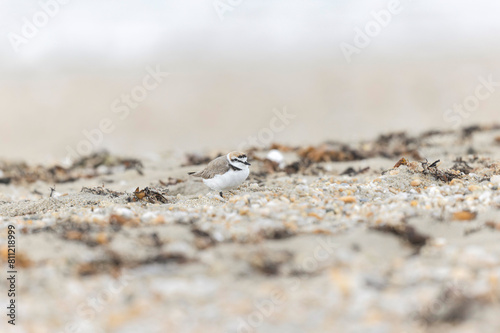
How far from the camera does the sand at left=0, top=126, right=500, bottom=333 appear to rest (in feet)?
8.61

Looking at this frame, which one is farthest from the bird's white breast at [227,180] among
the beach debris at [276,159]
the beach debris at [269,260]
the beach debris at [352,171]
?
the beach debris at [269,260]

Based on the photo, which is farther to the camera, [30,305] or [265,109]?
[265,109]

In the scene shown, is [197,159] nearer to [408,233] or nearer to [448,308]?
[408,233]

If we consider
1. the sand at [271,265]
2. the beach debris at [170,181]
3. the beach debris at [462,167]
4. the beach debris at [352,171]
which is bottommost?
the beach debris at [170,181]

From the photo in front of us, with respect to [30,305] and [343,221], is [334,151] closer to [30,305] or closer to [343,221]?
[343,221]

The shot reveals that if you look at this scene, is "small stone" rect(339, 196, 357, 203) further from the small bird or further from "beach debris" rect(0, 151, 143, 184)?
"beach debris" rect(0, 151, 143, 184)

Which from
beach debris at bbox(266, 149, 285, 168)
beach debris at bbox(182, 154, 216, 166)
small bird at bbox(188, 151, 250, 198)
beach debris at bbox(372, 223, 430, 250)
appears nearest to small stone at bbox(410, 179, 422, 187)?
small bird at bbox(188, 151, 250, 198)

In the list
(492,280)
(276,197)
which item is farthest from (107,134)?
(492,280)

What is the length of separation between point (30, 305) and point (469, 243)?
2693 mm

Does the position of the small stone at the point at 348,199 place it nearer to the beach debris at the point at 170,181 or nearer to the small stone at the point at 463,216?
the small stone at the point at 463,216

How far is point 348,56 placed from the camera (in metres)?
22.4

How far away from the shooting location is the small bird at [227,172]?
5633mm

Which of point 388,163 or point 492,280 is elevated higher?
point 492,280

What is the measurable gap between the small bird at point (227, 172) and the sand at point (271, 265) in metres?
0.67
